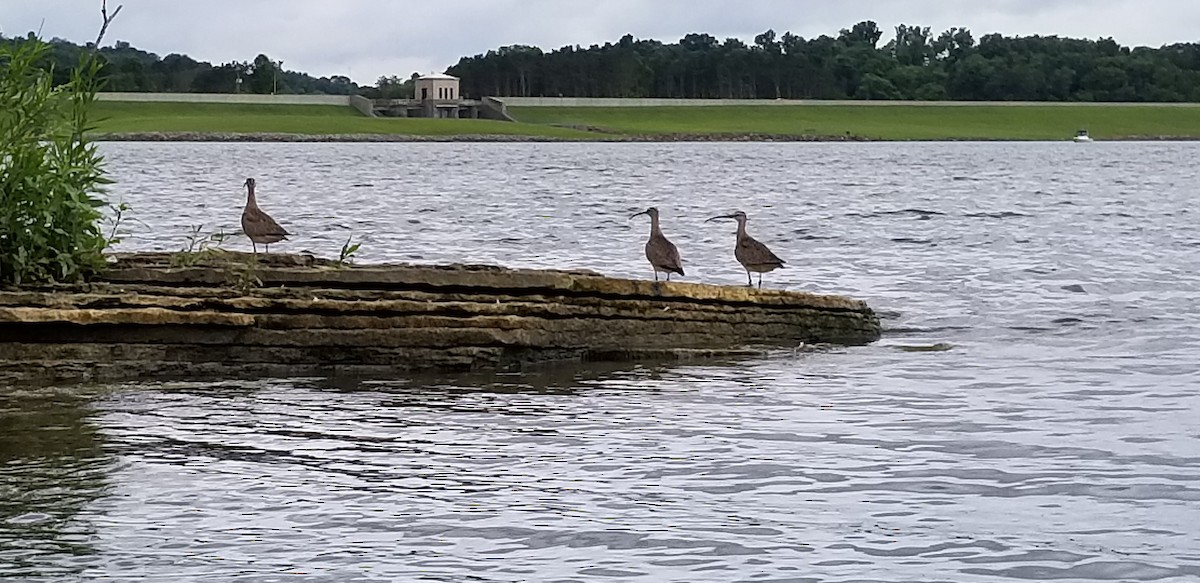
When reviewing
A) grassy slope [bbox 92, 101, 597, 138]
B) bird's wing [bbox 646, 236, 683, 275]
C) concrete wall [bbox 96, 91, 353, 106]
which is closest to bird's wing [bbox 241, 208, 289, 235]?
bird's wing [bbox 646, 236, 683, 275]

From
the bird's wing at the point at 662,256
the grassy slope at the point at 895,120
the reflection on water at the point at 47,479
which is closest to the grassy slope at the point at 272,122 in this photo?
the grassy slope at the point at 895,120

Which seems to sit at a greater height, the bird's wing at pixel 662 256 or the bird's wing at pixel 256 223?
the bird's wing at pixel 256 223

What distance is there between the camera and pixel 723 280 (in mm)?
24875

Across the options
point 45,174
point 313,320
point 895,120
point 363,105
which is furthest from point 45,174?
point 895,120

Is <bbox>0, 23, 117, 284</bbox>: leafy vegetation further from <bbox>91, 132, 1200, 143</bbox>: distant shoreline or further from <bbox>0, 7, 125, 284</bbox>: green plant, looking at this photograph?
<bbox>91, 132, 1200, 143</bbox>: distant shoreline

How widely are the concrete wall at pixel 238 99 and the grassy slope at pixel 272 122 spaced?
107cm

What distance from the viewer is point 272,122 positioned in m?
164

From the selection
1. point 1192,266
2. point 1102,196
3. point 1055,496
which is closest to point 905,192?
point 1102,196

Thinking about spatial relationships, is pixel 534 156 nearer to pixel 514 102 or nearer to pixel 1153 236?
pixel 1153 236

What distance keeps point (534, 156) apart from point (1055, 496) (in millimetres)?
95308

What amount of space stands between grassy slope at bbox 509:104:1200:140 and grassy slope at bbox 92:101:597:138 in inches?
528

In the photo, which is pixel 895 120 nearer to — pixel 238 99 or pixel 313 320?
pixel 238 99

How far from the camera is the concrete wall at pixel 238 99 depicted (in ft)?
593

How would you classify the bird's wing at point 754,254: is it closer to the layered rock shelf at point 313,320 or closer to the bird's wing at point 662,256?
the bird's wing at point 662,256
